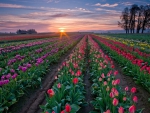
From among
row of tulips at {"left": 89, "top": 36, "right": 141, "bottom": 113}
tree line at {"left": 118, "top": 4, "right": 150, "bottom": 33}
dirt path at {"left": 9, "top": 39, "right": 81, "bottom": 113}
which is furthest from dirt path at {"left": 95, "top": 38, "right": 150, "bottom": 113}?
tree line at {"left": 118, "top": 4, "right": 150, "bottom": 33}

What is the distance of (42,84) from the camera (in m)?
7.55

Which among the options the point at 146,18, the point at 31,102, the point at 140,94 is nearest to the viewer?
the point at 31,102

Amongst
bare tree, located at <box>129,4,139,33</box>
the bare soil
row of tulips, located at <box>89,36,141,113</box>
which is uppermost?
bare tree, located at <box>129,4,139,33</box>

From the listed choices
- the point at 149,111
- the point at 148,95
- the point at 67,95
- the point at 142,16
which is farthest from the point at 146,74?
the point at 142,16

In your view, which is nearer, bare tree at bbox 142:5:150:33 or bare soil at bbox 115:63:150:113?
bare soil at bbox 115:63:150:113

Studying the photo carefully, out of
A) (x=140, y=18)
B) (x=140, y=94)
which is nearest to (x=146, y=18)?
(x=140, y=18)

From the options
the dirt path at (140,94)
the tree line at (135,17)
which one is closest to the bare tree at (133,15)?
the tree line at (135,17)

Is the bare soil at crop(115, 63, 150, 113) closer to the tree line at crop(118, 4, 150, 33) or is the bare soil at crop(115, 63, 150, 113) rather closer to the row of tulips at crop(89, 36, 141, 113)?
the row of tulips at crop(89, 36, 141, 113)

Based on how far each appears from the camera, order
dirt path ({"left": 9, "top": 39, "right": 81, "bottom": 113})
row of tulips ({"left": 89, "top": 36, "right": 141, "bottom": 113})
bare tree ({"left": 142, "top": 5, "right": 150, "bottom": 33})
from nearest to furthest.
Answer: row of tulips ({"left": 89, "top": 36, "right": 141, "bottom": 113})
dirt path ({"left": 9, "top": 39, "right": 81, "bottom": 113})
bare tree ({"left": 142, "top": 5, "right": 150, "bottom": 33})

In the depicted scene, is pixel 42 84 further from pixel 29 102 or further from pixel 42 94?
pixel 29 102

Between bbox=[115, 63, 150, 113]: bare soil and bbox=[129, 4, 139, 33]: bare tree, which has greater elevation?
bbox=[129, 4, 139, 33]: bare tree

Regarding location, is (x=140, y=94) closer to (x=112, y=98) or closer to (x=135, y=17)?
(x=112, y=98)

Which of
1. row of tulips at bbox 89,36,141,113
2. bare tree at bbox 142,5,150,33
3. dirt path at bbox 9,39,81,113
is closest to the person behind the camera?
row of tulips at bbox 89,36,141,113

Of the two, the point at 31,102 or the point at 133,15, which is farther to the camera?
the point at 133,15
